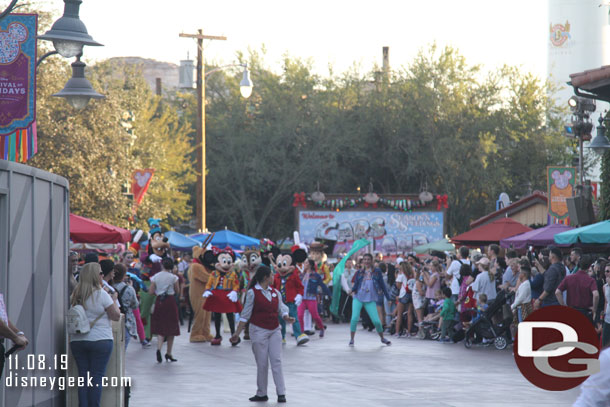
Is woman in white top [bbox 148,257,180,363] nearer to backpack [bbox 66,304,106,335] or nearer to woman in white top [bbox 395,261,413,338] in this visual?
backpack [bbox 66,304,106,335]

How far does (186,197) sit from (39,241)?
138 ft

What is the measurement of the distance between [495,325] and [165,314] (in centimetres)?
642

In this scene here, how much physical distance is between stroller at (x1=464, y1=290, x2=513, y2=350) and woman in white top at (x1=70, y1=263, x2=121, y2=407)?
10.7 m

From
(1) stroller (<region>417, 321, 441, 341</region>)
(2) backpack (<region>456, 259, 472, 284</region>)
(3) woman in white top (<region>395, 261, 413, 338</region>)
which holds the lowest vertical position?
(1) stroller (<region>417, 321, 441, 341</region>)

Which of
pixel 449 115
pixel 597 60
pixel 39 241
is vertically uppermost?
pixel 597 60

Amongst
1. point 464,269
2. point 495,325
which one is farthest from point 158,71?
point 495,325

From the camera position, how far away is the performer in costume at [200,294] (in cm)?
2116

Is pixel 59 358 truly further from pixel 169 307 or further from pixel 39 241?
pixel 169 307

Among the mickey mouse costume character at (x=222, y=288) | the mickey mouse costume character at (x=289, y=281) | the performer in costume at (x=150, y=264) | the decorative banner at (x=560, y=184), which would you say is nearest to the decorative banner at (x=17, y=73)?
the performer in costume at (x=150, y=264)

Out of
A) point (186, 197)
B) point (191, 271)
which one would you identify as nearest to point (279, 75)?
point (186, 197)

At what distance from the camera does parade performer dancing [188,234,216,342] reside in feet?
69.4

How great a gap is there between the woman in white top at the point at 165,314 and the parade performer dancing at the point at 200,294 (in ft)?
11.3

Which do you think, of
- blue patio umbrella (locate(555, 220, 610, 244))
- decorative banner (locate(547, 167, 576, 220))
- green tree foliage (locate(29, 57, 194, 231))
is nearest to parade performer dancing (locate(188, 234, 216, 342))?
blue patio umbrella (locate(555, 220, 610, 244))

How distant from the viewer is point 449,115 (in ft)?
168
